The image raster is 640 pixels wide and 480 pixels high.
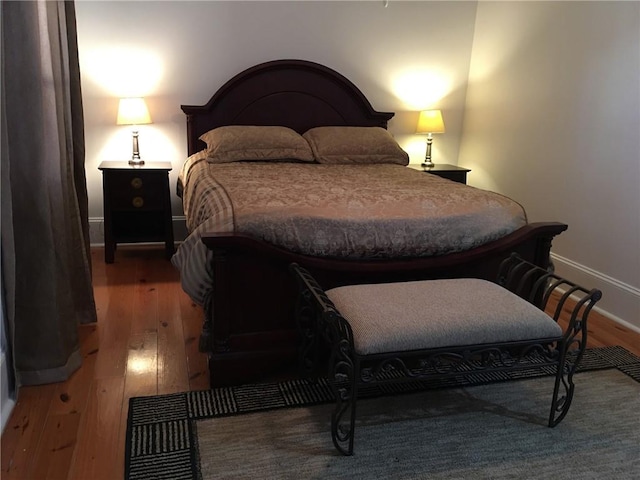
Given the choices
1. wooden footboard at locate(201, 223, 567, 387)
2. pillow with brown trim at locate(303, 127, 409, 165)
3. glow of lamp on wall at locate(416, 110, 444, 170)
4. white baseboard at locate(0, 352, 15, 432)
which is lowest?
white baseboard at locate(0, 352, 15, 432)

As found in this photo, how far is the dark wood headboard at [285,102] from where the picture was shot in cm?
378

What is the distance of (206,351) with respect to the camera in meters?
2.22

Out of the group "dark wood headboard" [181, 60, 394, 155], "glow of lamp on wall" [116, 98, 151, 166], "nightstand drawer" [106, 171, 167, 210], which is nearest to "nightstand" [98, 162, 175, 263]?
"nightstand drawer" [106, 171, 167, 210]

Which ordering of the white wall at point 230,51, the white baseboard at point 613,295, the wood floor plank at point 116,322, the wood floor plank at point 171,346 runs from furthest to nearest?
the white wall at point 230,51 < the white baseboard at point 613,295 < the wood floor plank at point 116,322 < the wood floor plank at point 171,346

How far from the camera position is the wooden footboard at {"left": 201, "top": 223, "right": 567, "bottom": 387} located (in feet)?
6.57

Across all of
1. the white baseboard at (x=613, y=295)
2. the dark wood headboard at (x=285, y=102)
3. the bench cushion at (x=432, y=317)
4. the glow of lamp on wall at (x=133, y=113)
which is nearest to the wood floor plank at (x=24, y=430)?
the bench cushion at (x=432, y=317)

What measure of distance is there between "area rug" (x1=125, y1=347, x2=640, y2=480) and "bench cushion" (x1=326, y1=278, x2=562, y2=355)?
371 mm

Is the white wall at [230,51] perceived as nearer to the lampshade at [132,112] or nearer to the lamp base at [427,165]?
the lampshade at [132,112]

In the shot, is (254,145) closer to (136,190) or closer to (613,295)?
(136,190)

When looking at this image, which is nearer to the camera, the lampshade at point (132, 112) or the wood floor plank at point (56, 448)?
the wood floor plank at point (56, 448)

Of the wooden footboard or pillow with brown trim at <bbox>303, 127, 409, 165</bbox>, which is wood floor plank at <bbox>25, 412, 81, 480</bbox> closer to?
the wooden footboard

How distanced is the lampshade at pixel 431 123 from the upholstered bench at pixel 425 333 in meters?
2.35

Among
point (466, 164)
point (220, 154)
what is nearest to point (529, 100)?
point (466, 164)

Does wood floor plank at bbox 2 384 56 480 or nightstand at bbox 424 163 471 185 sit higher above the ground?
nightstand at bbox 424 163 471 185
